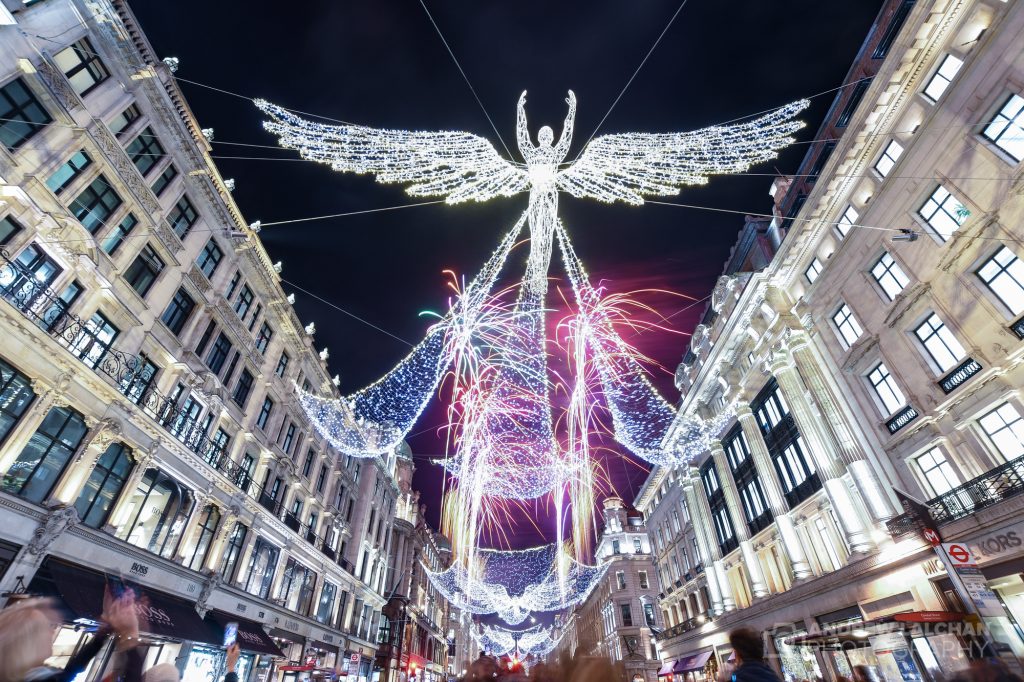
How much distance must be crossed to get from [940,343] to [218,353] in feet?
91.2

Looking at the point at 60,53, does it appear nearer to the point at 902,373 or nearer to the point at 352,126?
the point at 352,126

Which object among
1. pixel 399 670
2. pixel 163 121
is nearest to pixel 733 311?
pixel 163 121

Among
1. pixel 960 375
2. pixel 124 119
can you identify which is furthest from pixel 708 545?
pixel 124 119

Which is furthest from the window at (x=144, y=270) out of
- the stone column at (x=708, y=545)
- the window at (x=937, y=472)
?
the stone column at (x=708, y=545)

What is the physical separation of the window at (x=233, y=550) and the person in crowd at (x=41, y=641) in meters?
19.2

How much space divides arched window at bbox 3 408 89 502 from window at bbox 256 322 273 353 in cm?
1071

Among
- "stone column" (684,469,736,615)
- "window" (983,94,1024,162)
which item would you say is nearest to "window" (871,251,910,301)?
"window" (983,94,1024,162)

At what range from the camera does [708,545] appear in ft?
105

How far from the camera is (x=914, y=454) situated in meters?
16.1

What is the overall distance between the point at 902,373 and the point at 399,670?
43355 millimetres

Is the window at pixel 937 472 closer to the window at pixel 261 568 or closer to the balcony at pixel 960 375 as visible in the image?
the balcony at pixel 960 375

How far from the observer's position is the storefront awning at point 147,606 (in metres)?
11.6

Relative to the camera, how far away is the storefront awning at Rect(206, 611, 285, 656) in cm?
1811

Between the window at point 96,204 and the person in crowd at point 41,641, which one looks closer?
the person in crowd at point 41,641
